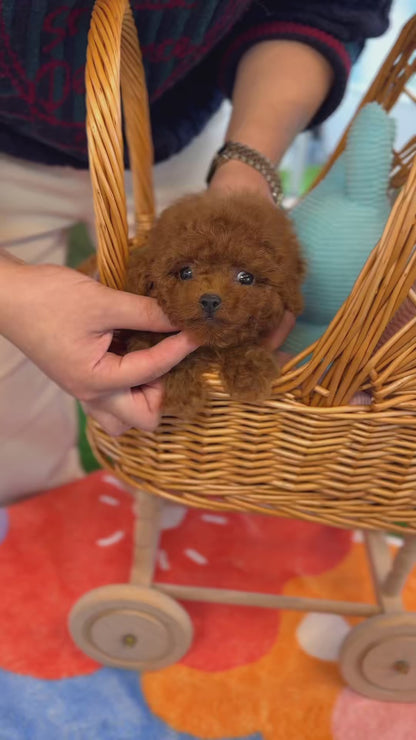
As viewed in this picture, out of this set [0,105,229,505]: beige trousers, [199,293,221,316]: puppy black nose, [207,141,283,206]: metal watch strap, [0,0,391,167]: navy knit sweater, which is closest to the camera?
[199,293,221,316]: puppy black nose

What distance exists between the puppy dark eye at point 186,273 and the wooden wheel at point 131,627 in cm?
44

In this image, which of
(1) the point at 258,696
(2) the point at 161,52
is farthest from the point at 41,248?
(1) the point at 258,696

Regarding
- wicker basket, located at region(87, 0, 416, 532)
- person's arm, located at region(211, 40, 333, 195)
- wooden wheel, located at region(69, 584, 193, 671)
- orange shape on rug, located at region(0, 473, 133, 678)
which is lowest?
orange shape on rug, located at region(0, 473, 133, 678)

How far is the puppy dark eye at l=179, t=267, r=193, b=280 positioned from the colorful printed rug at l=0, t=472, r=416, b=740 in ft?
1.96

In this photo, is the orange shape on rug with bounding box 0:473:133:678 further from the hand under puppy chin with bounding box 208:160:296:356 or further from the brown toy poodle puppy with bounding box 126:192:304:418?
the hand under puppy chin with bounding box 208:160:296:356

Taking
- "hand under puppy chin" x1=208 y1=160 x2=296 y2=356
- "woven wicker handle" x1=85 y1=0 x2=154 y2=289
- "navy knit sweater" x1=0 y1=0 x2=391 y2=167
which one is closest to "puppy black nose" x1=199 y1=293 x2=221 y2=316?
"woven wicker handle" x1=85 y1=0 x2=154 y2=289

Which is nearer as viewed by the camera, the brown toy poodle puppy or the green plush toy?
the brown toy poodle puppy

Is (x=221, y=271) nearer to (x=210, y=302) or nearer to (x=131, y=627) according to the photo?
(x=210, y=302)

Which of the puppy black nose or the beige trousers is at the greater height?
the puppy black nose

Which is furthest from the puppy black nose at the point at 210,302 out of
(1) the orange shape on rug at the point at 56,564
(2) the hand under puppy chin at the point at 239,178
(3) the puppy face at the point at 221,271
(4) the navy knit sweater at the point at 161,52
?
(1) the orange shape on rug at the point at 56,564

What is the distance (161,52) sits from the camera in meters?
0.78

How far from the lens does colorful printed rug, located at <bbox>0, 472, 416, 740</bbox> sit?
81 cm

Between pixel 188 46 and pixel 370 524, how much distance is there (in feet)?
2.05

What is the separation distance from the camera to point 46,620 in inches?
36.7
